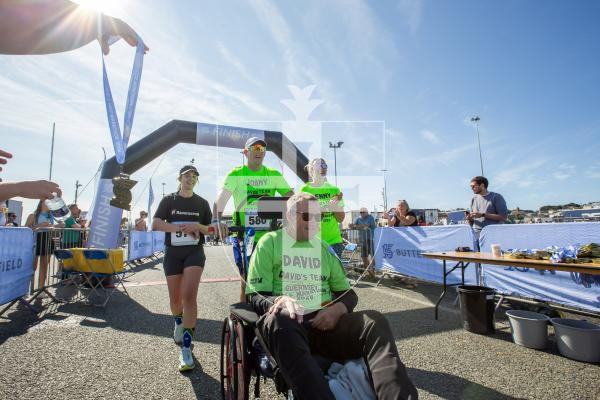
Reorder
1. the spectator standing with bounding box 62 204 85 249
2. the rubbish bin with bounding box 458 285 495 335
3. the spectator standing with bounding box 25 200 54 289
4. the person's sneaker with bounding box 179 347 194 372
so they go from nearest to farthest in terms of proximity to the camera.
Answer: the person's sneaker with bounding box 179 347 194 372 < the rubbish bin with bounding box 458 285 495 335 < the spectator standing with bounding box 25 200 54 289 < the spectator standing with bounding box 62 204 85 249

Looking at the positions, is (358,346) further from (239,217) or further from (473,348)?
(473,348)

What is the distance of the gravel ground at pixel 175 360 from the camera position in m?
2.43

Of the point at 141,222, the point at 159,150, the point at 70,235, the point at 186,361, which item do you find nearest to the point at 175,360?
the point at 186,361

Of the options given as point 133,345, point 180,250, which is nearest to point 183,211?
point 180,250

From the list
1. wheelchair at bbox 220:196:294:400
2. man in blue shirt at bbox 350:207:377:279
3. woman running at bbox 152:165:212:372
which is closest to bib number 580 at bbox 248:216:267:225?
woman running at bbox 152:165:212:372

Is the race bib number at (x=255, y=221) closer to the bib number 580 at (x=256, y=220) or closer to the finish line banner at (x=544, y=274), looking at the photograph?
the bib number 580 at (x=256, y=220)

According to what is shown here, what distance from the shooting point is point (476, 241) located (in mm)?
5691

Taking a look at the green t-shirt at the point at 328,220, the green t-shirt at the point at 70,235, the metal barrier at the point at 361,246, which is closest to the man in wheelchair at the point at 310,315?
the green t-shirt at the point at 328,220

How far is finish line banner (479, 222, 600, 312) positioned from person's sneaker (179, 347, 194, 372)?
4.87 m

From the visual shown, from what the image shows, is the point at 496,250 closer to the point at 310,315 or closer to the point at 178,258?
the point at 310,315

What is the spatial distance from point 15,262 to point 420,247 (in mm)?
7505

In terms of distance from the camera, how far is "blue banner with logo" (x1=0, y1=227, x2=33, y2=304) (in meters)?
4.43

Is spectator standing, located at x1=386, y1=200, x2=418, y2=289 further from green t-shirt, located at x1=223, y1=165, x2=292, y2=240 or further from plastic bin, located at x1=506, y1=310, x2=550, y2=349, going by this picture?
green t-shirt, located at x1=223, y1=165, x2=292, y2=240

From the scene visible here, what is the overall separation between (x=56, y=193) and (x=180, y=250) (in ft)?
5.78
